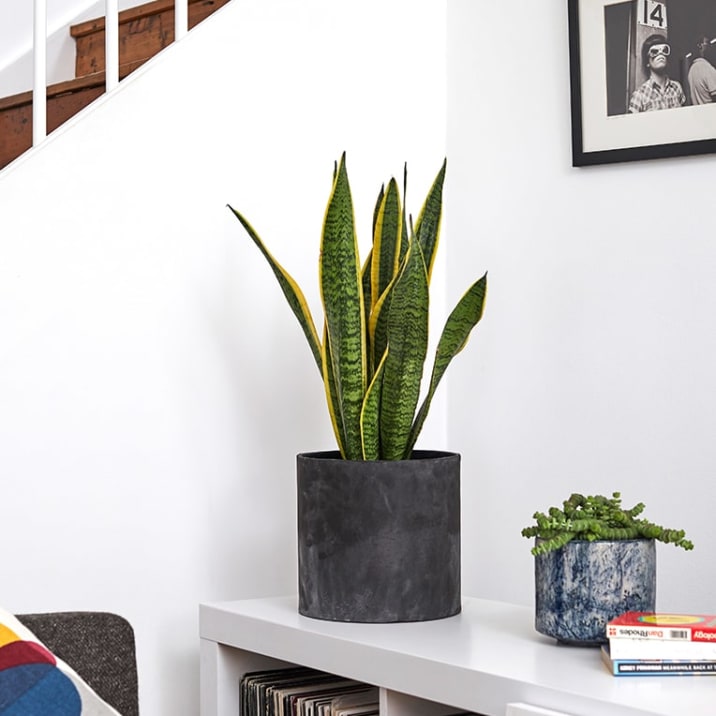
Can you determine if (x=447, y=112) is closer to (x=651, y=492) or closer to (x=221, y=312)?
(x=221, y=312)

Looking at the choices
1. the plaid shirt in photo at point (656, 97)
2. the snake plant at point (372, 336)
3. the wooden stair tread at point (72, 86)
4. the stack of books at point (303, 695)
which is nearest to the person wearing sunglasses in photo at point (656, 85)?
the plaid shirt in photo at point (656, 97)

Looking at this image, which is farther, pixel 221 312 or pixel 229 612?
pixel 221 312

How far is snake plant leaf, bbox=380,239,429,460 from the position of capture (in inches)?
60.8

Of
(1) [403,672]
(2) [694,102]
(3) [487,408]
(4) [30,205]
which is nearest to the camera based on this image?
(1) [403,672]

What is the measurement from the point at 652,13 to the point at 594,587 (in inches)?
38.0

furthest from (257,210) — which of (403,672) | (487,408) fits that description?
(403,672)

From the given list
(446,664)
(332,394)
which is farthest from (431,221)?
(446,664)

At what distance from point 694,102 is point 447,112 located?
53cm

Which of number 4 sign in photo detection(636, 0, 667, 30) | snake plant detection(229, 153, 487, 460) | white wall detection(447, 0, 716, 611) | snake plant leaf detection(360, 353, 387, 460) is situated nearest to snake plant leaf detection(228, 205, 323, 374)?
snake plant detection(229, 153, 487, 460)

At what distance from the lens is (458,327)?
1628 millimetres

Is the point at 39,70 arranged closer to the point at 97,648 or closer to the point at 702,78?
→ the point at 97,648

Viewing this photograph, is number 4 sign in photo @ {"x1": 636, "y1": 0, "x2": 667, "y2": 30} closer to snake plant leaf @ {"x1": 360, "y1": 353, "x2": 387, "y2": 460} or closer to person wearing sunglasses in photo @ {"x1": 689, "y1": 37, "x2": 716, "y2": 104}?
person wearing sunglasses in photo @ {"x1": 689, "y1": 37, "x2": 716, "y2": 104}

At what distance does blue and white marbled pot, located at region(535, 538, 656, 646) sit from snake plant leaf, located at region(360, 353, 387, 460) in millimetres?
335

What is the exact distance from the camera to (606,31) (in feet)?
6.23
